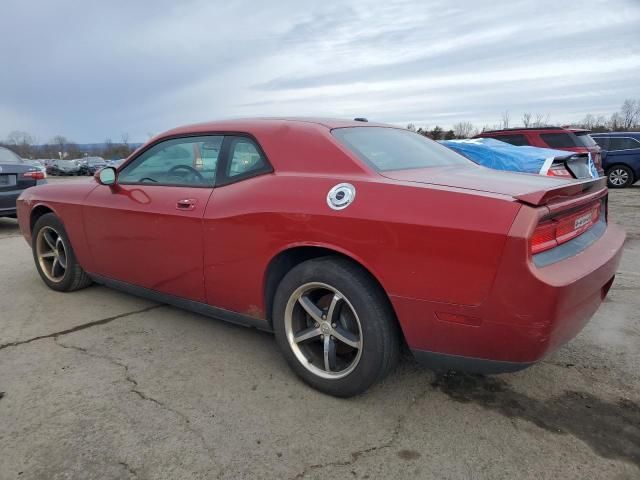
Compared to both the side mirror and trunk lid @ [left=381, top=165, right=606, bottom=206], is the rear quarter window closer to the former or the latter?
trunk lid @ [left=381, top=165, right=606, bottom=206]

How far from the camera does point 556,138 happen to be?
11.6 m

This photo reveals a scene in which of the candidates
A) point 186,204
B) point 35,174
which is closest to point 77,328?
point 186,204

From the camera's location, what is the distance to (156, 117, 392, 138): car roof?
294 cm

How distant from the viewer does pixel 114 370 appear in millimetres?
2887

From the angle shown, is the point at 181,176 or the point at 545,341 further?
the point at 181,176

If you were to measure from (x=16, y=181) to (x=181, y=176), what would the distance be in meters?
6.19

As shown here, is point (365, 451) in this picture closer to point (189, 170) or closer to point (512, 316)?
point (512, 316)

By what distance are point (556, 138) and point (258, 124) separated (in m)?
10.6

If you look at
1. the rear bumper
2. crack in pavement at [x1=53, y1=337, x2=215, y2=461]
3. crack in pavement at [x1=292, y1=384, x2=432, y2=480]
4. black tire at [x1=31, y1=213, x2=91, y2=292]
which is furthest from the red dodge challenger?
black tire at [x1=31, y1=213, x2=91, y2=292]

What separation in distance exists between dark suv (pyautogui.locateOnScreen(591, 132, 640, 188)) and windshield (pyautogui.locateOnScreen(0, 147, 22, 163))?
48.4 feet

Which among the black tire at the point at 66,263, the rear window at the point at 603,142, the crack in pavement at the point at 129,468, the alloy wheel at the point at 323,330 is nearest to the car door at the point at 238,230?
the alloy wheel at the point at 323,330

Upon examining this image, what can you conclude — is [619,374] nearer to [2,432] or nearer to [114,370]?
[114,370]

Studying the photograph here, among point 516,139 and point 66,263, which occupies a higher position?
point 516,139

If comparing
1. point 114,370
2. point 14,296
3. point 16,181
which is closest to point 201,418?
point 114,370
